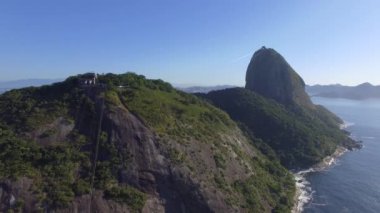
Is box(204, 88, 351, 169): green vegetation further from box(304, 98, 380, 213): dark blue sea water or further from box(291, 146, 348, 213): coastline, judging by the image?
box(304, 98, 380, 213): dark blue sea water

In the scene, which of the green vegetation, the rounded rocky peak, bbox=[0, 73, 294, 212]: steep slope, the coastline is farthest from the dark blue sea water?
the rounded rocky peak

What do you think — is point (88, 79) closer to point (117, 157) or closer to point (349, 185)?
point (117, 157)

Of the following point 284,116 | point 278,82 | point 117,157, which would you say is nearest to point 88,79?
point 117,157

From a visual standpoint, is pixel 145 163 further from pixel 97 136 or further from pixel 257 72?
pixel 257 72

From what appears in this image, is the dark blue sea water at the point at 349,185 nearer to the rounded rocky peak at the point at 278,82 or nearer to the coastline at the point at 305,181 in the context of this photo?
the coastline at the point at 305,181

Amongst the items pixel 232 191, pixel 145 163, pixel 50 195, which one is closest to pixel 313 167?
pixel 232 191
